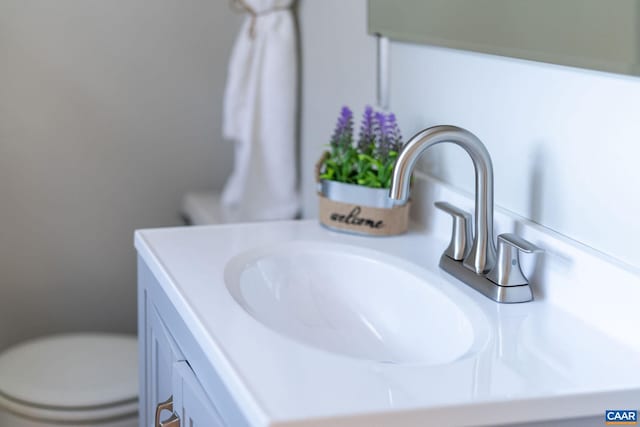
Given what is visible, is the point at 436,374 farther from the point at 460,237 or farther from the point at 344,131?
the point at 344,131

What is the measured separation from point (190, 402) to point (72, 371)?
0.92 meters

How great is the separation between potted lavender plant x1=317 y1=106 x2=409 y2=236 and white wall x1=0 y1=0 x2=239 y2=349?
928mm

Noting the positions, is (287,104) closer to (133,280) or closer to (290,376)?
(133,280)

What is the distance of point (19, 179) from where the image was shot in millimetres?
2408

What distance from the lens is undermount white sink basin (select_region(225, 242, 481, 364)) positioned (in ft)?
4.22

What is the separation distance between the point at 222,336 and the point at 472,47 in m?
0.63

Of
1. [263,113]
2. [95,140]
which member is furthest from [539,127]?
[95,140]

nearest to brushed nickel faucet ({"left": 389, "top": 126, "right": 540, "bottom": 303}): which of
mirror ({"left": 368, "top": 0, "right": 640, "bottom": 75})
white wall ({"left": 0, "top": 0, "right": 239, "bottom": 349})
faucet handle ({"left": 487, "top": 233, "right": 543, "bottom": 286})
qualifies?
faucet handle ({"left": 487, "top": 233, "right": 543, "bottom": 286})

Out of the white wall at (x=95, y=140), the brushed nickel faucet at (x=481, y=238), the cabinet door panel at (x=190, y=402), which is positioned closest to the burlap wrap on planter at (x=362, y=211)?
the brushed nickel faucet at (x=481, y=238)

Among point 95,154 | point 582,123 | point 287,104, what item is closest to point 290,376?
point 582,123

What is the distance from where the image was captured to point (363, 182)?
1604mm

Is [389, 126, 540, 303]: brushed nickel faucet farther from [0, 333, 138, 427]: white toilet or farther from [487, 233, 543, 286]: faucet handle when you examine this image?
[0, 333, 138, 427]: white toilet

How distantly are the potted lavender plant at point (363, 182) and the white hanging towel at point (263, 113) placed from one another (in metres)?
0.57

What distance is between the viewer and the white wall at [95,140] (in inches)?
93.4
